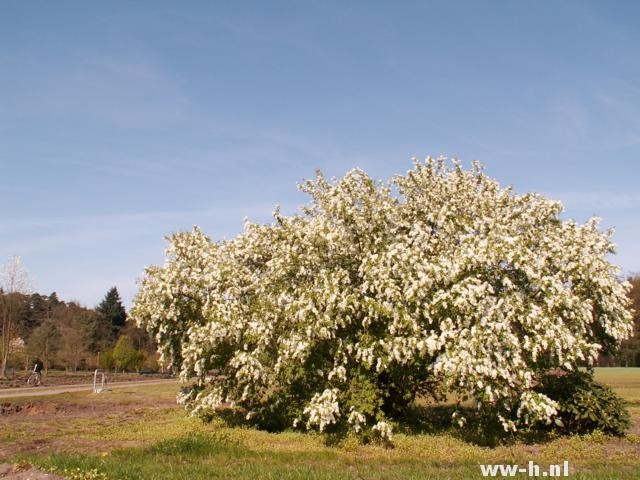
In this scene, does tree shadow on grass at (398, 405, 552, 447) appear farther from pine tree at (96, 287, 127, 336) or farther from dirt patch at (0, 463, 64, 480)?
pine tree at (96, 287, 127, 336)

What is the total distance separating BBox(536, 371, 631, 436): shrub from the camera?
17078 millimetres

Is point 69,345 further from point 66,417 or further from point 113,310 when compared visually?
point 66,417

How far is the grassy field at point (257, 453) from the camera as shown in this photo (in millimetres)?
11719

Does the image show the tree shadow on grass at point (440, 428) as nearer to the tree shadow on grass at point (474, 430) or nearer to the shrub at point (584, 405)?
the tree shadow on grass at point (474, 430)

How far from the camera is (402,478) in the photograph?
441 inches

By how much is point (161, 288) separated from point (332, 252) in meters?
6.36

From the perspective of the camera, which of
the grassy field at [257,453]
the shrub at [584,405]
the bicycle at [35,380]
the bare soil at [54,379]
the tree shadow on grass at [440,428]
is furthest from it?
the bare soil at [54,379]

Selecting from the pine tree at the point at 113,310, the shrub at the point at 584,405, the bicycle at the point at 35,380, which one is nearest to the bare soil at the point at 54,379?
the bicycle at the point at 35,380

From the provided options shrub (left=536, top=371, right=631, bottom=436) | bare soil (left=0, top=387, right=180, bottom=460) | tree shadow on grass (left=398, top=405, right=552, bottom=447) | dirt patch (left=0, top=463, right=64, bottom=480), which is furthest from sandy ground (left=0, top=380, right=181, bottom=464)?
shrub (left=536, top=371, right=631, bottom=436)

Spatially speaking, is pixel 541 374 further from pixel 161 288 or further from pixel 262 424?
pixel 161 288

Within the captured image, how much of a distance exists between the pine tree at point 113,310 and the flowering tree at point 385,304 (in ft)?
284

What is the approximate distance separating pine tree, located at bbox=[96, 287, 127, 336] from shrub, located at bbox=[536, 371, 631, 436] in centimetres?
9336

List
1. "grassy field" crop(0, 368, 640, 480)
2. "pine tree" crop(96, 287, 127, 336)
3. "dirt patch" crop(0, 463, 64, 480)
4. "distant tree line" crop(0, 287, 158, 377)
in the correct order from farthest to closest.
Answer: "pine tree" crop(96, 287, 127, 336)
"distant tree line" crop(0, 287, 158, 377)
"grassy field" crop(0, 368, 640, 480)
"dirt patch" crop(0, 463, 64, 480)

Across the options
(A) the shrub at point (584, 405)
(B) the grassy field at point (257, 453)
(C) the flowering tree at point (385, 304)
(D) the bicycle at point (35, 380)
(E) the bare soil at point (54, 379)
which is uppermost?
(C) the flowering tree at point (385, 304)
